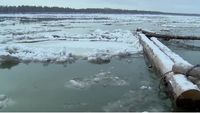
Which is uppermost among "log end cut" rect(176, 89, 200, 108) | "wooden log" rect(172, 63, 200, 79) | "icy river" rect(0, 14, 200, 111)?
"wooden log" rect(172, 63, 200, 79)

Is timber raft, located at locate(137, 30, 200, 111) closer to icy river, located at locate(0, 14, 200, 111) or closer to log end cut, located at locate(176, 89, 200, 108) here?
log end cut, located at locate(176, 89, 200, 108)

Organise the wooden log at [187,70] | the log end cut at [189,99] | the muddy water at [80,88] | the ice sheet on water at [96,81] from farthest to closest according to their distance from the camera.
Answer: the ice sheet on water at [96,81]
the wooden log at [187,70]
the muddy water at [80,88]
the log end cut at [189,99]

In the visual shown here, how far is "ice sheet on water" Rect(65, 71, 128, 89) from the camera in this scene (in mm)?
9834

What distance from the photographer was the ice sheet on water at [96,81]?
32.3 feet

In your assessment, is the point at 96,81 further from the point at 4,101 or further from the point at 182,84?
the point at 182,84

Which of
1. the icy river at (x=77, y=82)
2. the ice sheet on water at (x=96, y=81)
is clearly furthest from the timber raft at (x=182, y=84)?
the ice sheet on water at (x=96, y=81)

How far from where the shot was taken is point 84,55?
1544cm

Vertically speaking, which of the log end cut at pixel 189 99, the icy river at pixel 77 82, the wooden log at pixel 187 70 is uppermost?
the wooden log at pixel 187 70

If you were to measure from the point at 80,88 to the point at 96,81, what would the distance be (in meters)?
0.95

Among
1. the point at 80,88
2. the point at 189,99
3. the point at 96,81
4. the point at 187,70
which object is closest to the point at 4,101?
the point at 80,88

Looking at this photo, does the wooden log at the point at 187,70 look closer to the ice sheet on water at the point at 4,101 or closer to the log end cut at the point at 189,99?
the log end cut at the point at 189,99

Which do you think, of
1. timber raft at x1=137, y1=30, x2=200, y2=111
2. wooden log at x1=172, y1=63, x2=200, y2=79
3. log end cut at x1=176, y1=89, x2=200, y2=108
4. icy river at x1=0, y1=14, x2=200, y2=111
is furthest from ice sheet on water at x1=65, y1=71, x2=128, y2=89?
log end cut at x1=176, y1=89, x2=200, y2=108

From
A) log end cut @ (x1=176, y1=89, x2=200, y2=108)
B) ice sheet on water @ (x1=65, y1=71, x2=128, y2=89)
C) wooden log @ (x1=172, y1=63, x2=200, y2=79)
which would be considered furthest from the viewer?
ice sheet on water @ (x1=65, y1=71, x2=128, y2=89)

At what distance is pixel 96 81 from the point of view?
34.0 feet
